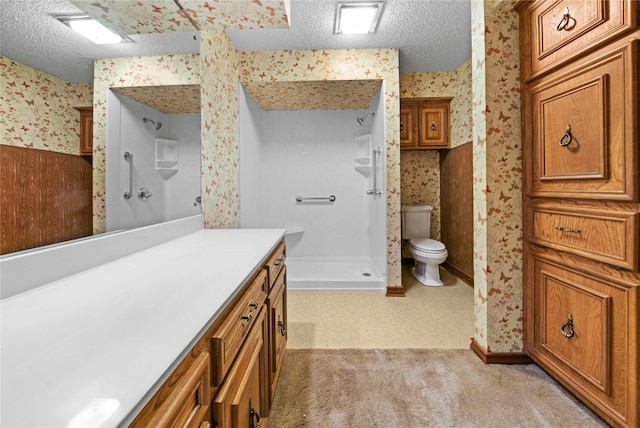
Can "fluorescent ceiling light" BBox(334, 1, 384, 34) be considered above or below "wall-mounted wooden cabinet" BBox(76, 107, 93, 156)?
above

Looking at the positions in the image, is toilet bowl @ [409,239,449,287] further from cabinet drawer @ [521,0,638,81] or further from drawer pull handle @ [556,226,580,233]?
cabinet drawer @ [521,0,638,81]

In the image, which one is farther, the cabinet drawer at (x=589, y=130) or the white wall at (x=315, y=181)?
the white wall at (x=315, y=181)

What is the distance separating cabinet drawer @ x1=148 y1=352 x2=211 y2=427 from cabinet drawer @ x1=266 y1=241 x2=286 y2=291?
64 cm

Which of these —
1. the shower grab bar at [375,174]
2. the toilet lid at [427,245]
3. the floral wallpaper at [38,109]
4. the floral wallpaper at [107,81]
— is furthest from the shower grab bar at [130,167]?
the toilet lid at [427,245]

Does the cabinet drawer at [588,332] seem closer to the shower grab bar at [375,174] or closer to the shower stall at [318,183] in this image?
the shower grab bar at [375,174]

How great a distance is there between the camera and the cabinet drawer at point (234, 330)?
646 mm

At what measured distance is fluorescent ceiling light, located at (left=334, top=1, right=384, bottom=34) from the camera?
206 centimetres

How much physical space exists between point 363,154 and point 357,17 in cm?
172

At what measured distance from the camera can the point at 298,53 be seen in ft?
8.98

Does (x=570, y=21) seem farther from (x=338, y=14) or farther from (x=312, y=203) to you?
(x=312, y=203)

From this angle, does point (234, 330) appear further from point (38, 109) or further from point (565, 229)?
point (565, 229)

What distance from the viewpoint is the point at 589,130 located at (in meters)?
1.19

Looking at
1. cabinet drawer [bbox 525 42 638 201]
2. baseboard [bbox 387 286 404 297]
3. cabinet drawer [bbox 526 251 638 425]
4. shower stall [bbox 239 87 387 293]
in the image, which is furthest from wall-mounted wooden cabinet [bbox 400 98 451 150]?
cabinet drawer [bbox 526 251 638 425]

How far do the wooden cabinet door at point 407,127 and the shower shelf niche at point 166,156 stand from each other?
261 centimetres
